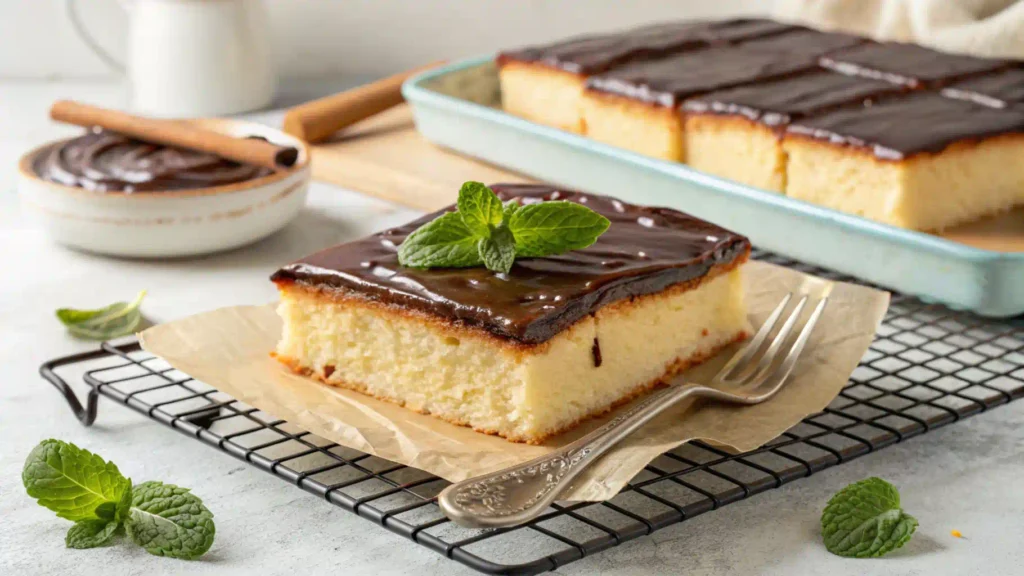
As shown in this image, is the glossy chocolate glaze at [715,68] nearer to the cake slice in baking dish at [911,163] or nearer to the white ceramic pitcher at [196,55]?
the cake slice in baking dish at [911,163]

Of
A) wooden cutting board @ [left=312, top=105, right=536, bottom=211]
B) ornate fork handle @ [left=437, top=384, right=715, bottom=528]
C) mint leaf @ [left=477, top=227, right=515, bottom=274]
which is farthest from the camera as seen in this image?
wooden cutting board @ [left=312, top=105, right=536, bottom=211]

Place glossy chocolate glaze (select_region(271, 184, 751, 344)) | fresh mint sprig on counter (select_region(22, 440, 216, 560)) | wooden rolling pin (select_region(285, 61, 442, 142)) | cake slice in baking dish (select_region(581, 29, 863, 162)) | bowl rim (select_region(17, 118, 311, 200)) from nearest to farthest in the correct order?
fresh mint sprig on counter (select_region(22, 440, 216, 560)) < glossy chocolate glaze (select_region(271, 184, 751, 344)) < bowl rim (select_region(17, 118, 311, 200)) < cake slice in baking dish (select_region(581, 29, 863, 162)) < wooden rolling pin (select_region(285, 61, 442, 142))

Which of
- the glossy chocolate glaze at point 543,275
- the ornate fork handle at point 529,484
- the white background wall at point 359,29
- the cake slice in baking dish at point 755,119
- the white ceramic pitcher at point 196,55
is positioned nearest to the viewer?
the ornate fork handle at point 529,484

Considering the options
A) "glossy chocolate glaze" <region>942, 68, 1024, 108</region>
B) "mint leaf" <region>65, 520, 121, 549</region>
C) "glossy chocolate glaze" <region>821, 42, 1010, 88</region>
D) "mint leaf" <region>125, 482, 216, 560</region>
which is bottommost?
"mint leaf" <region>65, 520, 121, 549</region>

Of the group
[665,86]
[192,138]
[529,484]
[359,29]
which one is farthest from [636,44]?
[529,484]

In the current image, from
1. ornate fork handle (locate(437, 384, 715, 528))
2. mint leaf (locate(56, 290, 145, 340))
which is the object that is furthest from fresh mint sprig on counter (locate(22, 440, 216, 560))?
mint leaf (locate(56, 290, 145, 340))

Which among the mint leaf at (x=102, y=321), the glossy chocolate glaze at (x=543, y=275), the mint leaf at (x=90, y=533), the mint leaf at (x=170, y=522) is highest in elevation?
Answer: the glossy chocolate glaze at (x=543, y=275)

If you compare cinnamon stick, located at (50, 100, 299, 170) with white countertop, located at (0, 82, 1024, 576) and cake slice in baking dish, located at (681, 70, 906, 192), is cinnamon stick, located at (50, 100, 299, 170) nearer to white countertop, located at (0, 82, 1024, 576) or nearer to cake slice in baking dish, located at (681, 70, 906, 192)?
white countertop, located at (0, 82, 1024, 576)

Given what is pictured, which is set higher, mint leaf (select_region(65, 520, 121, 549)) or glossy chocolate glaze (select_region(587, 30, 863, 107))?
glossy chocolate glaze (select_region(587, 30, 863, 107))

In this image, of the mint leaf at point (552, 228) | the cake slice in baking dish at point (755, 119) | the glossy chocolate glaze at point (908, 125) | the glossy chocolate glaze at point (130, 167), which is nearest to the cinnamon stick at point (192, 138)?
the glossy chocolate glaze at point (130, 167)
